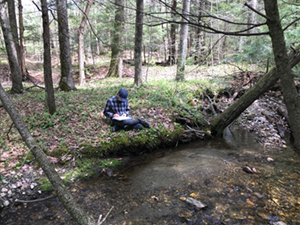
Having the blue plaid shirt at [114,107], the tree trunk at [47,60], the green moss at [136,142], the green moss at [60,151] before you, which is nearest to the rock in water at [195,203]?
the green moss at [136,142]

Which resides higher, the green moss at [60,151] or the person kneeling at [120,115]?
the person kneeling at [120,115]

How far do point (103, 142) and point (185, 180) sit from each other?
2596 mm

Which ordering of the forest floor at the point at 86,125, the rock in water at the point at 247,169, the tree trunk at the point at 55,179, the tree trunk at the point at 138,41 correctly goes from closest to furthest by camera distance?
1. the tree trunk at the point at 55,179
2. the forest floor at the point at 86,125
3. the rock in water at the point at 247,169
4. the tree trunk at the point at 138,41

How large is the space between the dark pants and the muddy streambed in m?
1.00

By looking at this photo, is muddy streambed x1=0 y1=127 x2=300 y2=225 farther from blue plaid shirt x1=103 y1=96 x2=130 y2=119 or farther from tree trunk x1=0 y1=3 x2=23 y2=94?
tree trunk x1=0 y1=3 x2=23 y2=94

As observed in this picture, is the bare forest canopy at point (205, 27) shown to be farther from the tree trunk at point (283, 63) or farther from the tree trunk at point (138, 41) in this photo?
the tree trunk at point (138, 41)

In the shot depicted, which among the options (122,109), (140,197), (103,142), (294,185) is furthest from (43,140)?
(294,185)

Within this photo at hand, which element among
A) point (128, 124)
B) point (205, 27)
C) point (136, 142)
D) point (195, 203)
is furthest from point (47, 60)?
point (195, 203)

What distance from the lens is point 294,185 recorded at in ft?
12.9

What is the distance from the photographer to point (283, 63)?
1.62 metres

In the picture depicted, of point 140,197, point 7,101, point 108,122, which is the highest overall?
point 7,101

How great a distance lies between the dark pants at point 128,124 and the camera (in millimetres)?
5977

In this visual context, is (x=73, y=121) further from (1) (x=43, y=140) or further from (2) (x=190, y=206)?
(2) (x=190, y=206)

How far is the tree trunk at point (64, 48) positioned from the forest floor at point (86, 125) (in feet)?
5.86
